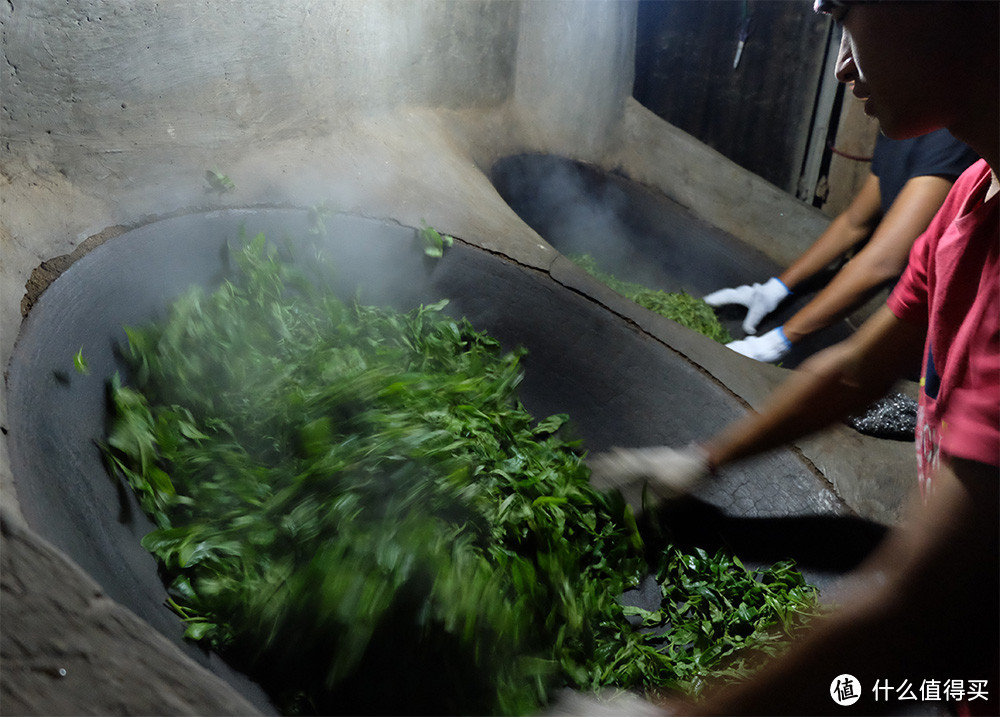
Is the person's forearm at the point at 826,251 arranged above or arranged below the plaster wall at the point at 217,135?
below

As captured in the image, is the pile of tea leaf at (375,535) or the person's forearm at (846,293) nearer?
the pile of tea leaf at (375,535)

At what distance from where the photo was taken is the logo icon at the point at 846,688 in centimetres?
93

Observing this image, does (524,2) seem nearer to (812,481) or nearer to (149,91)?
(149,91)

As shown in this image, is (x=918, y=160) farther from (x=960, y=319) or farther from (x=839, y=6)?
(x=839, y=6)

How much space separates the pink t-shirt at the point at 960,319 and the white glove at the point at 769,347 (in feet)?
5.48

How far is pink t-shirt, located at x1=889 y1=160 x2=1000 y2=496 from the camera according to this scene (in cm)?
96

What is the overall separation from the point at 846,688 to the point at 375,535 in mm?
1002

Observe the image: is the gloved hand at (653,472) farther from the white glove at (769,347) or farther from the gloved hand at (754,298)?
the gloved hand at (754,298)

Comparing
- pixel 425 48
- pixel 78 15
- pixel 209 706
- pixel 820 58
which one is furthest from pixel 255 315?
pixel 820 58

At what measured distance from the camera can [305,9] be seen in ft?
8.06

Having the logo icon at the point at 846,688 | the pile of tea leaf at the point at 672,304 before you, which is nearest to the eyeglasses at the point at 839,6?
the logo icon at the point at 846,688

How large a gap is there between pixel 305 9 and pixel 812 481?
7.75 ft

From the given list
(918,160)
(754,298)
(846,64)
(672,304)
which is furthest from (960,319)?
(754,298)

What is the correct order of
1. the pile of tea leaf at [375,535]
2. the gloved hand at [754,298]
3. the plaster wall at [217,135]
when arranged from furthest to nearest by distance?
the gloved hand at [754,298]
the pile of tea leaf at [375,535]
the plaster wall at [217,135]
